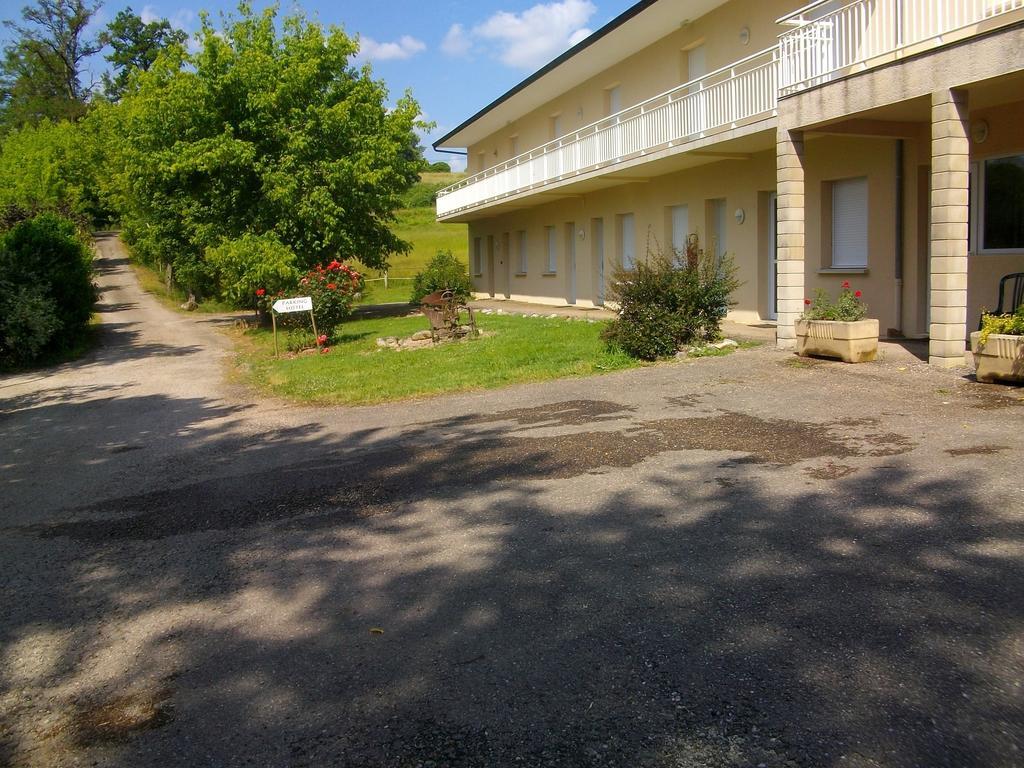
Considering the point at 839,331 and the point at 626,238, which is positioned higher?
the point at 626,238

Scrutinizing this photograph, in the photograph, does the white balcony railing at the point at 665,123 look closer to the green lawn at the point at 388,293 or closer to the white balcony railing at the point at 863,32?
the white balcony railing at the point at 863,32

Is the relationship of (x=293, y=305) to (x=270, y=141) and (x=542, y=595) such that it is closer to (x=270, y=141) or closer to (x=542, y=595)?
(x=270, y=141)

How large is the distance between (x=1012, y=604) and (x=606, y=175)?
58.9ft

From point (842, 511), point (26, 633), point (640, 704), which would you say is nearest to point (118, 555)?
point (26, 633)

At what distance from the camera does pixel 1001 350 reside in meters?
9.33

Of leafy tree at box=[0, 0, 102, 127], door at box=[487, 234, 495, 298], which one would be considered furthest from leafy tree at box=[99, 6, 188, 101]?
door at box=[487, 234, 495, 298]

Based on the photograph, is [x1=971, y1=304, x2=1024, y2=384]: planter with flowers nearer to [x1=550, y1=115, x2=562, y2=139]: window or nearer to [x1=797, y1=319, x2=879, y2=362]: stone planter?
[x1=797, y1=319, x2=879, y2=362]: stone planter

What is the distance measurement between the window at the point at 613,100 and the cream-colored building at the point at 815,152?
6 centimetres

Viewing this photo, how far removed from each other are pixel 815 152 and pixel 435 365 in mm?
7540

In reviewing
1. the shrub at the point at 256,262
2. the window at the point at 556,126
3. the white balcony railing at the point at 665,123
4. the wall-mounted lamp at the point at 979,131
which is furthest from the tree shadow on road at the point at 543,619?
the window at the point at 556,126

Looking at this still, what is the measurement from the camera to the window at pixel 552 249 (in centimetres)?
2938

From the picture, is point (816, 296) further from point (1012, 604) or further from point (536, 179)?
point (536, 179)

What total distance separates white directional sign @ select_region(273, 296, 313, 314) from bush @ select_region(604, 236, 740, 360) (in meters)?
6.96

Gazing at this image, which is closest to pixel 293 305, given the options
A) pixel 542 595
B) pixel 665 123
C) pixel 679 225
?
pixel 665 123
